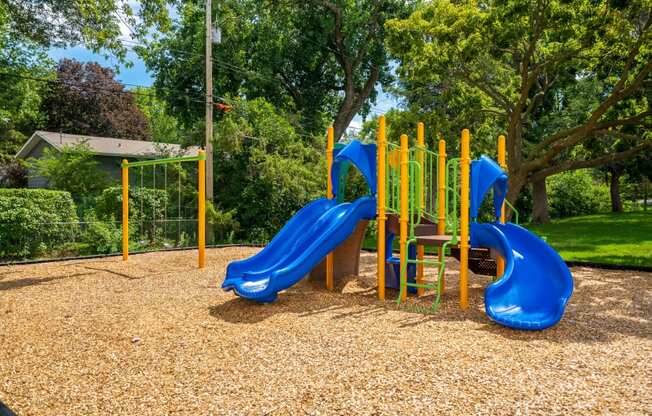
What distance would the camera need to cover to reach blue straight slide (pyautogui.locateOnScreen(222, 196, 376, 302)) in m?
6.33

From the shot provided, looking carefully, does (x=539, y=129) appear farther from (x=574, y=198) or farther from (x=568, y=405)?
(x=568, y=405)

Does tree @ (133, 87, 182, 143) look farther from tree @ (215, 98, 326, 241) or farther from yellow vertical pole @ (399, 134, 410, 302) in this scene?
yellow vertical pole @ (399, 134, 410, 302)

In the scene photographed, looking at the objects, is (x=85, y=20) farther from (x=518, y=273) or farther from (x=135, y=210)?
(x=518, y=273)

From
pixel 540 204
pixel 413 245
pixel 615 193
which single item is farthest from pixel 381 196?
pixel 615 193

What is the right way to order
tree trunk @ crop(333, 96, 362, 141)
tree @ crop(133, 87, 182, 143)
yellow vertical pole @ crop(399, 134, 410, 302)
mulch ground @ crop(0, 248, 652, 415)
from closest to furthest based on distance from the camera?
mulch ground @ crop(0, 248, 652, 415) → yellow vertical pole @ crop(399, 134, 410, 302) → tree trunk @ crop(333, 96, 362, 141) → tree @ crop(133, 87, 182, 143)

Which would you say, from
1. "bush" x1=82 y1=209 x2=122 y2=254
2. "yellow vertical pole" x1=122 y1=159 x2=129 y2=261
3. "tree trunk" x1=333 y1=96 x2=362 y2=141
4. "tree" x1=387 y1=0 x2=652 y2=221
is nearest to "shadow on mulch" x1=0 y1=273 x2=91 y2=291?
"yellow vertical pole" x1=122 y1=159 x2=129 y2=261

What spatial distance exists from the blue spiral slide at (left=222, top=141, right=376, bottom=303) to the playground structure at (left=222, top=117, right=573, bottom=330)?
1cm

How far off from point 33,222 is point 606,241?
16.5 m

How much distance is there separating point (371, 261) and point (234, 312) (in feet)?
20.0

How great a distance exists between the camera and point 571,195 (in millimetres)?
30891

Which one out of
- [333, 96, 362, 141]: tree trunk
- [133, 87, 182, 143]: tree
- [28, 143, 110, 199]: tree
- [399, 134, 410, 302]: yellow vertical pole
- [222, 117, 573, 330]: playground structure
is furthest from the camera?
[133, 87, 182, 143]: tree

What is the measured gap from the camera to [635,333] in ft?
17.6

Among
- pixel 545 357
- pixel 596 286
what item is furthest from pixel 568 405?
pixel 596 286

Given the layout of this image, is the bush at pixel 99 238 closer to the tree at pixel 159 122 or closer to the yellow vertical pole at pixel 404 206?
the yellow vertical pole at pixel 404 206
